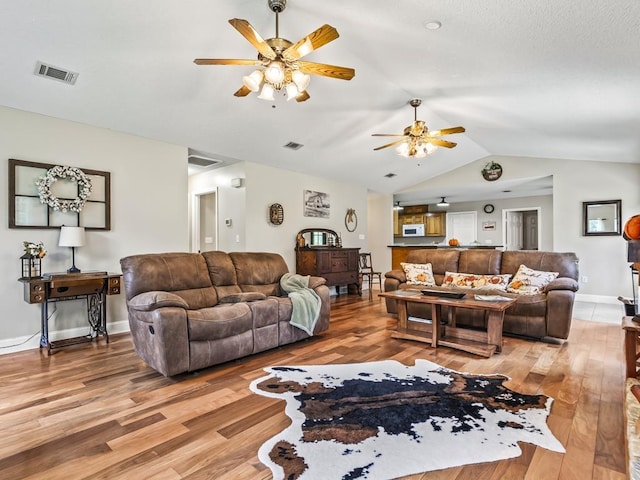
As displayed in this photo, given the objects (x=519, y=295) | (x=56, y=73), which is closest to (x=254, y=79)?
(x=56, y=73)

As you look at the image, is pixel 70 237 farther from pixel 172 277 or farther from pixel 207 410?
pixel 207 410

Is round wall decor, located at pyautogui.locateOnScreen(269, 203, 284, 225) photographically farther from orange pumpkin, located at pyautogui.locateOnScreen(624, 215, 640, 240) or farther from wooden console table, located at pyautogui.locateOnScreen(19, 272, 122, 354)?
orange pumpkin, located at pyautogui.locateOnScreen(624, 215, 640, 240)

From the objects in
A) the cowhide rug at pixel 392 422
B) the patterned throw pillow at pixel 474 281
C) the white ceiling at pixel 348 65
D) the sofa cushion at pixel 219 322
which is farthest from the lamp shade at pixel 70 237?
the patterned throw pillow at pixel 474 281

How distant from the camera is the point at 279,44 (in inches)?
104

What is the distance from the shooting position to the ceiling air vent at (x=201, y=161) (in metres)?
5.80

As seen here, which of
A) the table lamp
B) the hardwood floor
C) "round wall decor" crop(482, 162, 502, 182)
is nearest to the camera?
the hardwood floor

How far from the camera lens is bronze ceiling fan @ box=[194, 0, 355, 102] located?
2.45 meters

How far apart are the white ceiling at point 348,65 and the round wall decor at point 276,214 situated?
1.01 meters

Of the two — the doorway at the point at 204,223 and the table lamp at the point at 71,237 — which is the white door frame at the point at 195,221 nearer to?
the doorway at the point at 204,223

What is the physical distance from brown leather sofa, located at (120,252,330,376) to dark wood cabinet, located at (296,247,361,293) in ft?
6.29

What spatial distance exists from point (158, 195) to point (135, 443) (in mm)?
3539

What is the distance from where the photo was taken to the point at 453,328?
3.88m

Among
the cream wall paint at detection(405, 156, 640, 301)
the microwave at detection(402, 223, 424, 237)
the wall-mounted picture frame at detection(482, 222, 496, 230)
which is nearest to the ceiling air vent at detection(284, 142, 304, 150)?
the cream wall paint at detection(405, 156, 640, 301)

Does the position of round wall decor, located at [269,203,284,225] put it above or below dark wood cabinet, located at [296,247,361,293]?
above
